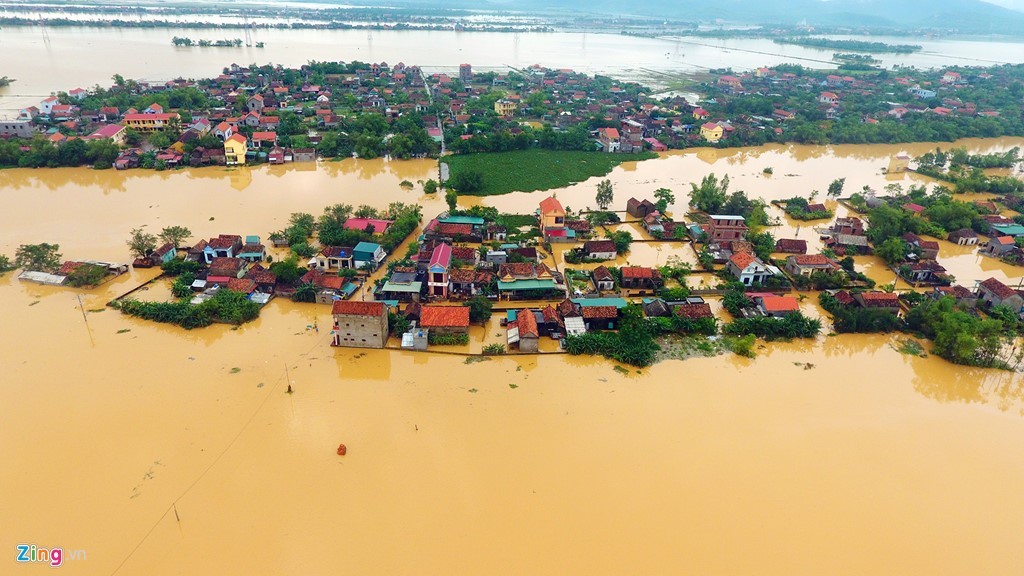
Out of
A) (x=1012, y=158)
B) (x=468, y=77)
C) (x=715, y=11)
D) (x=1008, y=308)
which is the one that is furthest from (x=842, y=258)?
(x=715, y=11)

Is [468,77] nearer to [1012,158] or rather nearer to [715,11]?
[1012,158]

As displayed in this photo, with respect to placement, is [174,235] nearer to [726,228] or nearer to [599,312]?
[599,312]

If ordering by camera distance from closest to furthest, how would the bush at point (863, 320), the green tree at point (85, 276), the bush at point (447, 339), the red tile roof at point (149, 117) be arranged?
1. the bush at point (447, 339)
2. the bush at point (863, 320)
3. the green tree at point (85, 276)
4. the red tile roof at point (149, 117)

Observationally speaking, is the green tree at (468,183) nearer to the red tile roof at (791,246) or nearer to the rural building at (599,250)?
the rural building at (599,250)

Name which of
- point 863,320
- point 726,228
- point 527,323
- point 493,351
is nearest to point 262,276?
point 493,351

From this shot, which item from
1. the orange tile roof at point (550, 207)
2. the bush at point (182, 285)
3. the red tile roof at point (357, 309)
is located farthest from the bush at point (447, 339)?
the orange tile roof at point (550, 207)

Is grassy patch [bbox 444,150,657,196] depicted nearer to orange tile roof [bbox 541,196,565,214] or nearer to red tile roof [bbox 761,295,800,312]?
orange tile roof [bbox 541,196,565,214]
